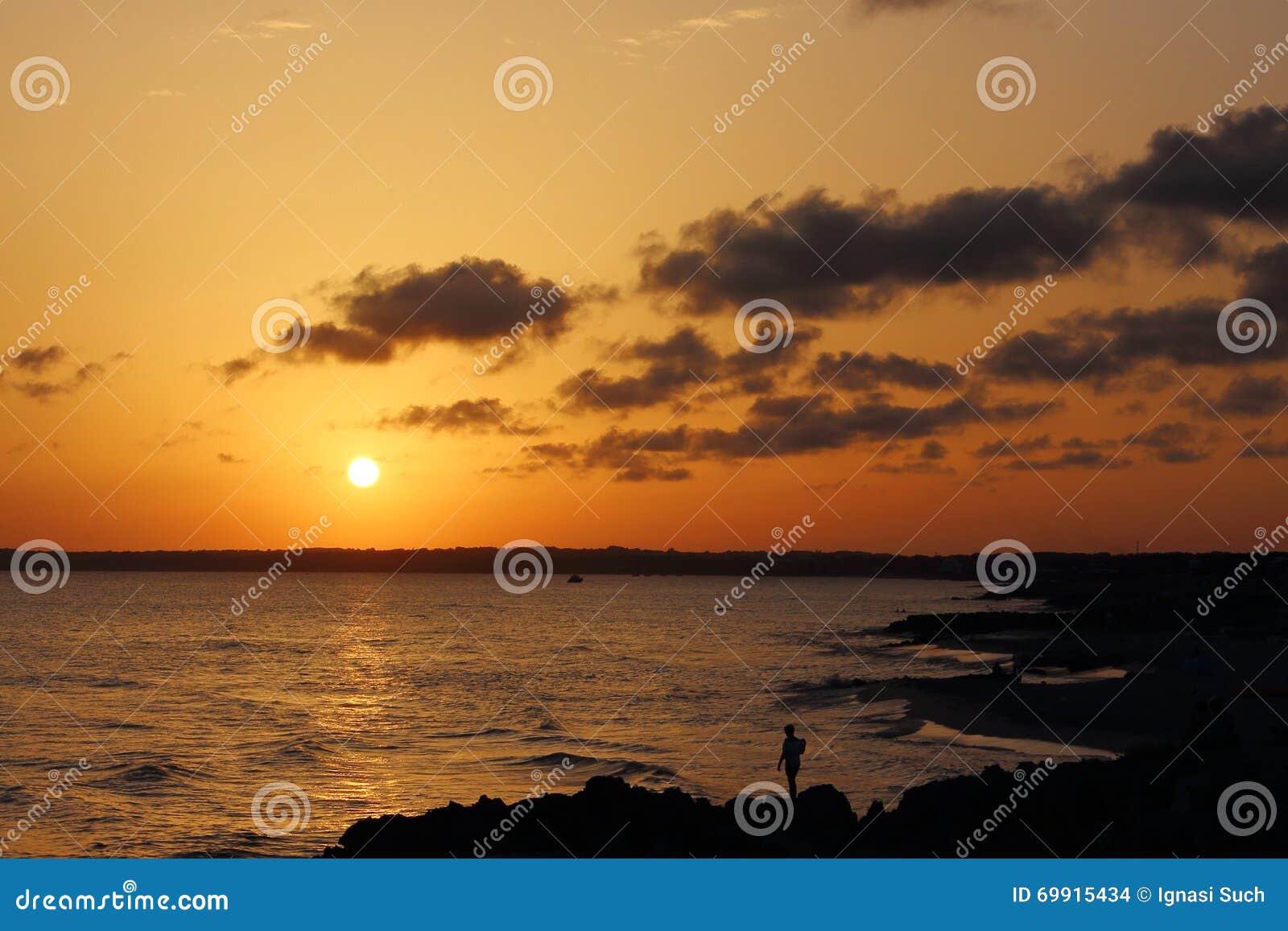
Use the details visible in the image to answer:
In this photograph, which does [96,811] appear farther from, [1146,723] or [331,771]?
[1146,723]

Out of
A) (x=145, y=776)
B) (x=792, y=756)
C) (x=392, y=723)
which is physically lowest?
(x=792, y=756)

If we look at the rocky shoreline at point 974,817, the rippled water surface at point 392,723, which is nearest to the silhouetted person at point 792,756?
the rocky shoreline at point 974,817

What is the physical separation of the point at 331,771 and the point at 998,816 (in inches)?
993

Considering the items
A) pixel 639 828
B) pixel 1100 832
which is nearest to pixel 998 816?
pixel 1100 832

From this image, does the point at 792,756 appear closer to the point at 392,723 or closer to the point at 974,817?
the point at 974,817

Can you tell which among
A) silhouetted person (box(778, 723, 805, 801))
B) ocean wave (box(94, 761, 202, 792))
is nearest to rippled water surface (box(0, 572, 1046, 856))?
ocean wave (box(94, 761, 202, 792))

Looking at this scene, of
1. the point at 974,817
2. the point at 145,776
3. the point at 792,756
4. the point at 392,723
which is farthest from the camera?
the point at 392,723

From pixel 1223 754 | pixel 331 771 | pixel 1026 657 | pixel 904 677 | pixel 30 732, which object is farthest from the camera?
pixel 1026 657

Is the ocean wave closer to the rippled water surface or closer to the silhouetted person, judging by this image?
the rippled water surface

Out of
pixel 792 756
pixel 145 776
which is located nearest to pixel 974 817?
pixel 792 756

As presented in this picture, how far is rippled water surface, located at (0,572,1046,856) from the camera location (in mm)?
31453

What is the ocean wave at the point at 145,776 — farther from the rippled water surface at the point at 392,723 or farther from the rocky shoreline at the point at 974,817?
the rocky shoreline at the point at 974,817

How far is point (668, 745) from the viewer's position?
134 ft

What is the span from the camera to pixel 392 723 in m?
51.2
